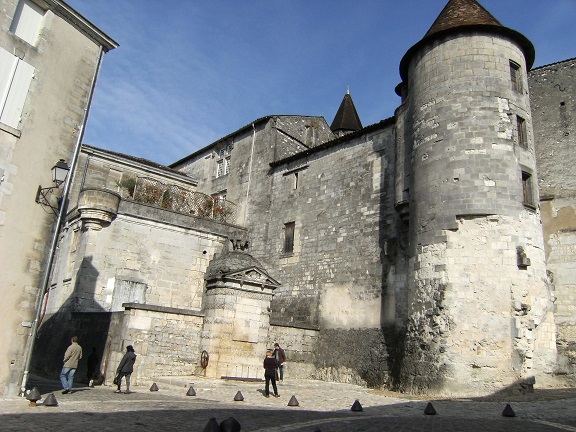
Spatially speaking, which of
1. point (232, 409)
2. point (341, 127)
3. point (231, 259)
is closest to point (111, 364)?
point (231, 259)

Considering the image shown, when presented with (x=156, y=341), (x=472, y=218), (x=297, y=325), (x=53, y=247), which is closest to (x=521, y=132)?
(x=472, y=218)

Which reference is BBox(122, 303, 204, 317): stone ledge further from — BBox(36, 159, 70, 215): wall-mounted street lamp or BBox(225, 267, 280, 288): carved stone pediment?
BBox(36, 159, 70, 215): wall-mounted street lamp

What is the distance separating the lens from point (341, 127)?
3002 cm

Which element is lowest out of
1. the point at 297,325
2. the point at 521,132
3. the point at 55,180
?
the point at 297,325

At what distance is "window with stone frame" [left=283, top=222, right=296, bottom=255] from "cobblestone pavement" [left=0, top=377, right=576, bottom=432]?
8240mm

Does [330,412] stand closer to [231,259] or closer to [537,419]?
[537,419]

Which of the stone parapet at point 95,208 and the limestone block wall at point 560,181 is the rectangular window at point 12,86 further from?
the limestone block wall at point 560,181

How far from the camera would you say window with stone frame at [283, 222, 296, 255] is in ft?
63.4

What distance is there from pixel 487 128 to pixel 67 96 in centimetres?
1045

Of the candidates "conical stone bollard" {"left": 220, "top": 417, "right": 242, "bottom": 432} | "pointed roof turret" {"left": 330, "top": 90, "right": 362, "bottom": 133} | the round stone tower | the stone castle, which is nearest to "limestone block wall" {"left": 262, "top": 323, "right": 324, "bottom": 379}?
the stone castle

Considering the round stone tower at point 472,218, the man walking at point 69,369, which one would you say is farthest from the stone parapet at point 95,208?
the round stone tower at point 472,218

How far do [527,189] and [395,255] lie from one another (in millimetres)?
4179

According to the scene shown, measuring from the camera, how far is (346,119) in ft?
99.9

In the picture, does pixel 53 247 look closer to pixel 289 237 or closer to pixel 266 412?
pixel 266 412
